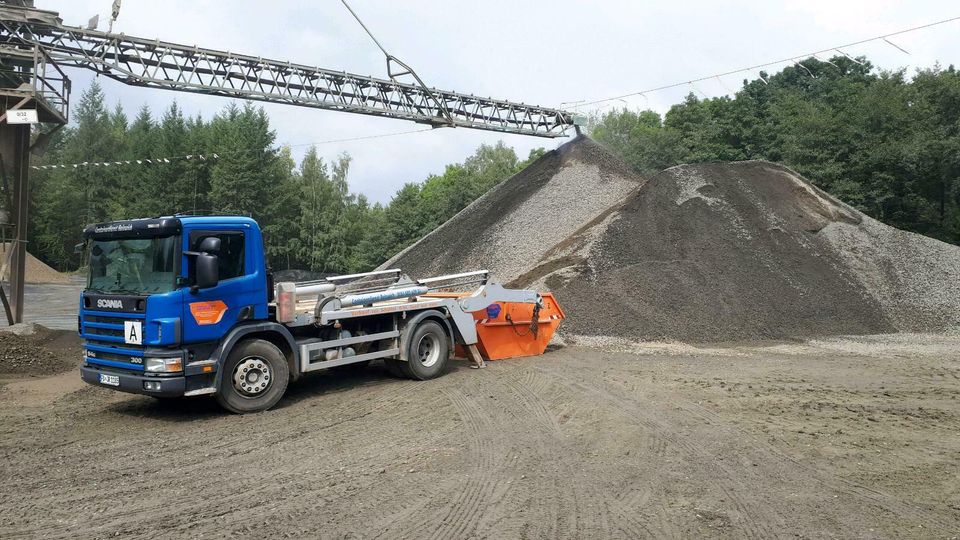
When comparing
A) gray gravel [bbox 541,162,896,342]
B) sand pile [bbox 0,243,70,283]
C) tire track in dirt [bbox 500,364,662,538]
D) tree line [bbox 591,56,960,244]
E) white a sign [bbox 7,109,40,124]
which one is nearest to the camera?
tire track in dirt [bbox 500,364,662,538]

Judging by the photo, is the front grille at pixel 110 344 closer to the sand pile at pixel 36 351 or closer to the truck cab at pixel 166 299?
the truck cab at pixel 166 299

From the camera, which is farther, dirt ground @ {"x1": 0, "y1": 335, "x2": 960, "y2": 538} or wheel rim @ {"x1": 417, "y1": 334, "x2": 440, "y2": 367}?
wheel rim @ {"x1": 417, "y1": 334, "x2": 440, "y2": 367}

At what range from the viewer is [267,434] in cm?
748

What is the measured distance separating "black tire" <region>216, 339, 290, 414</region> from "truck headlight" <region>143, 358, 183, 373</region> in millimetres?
578

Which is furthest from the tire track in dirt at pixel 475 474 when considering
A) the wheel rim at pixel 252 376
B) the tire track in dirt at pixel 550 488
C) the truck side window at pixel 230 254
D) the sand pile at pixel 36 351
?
the sand pile at pixel 36 351

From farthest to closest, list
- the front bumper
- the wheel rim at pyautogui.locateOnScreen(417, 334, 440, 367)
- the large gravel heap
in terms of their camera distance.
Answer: the large gravel heap < the wheel rim at pyautogui.locateOnScreen(417, 334, 440, 367) < the front bumper

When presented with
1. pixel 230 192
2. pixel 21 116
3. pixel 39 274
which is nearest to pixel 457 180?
pixel 230 192

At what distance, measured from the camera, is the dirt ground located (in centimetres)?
497

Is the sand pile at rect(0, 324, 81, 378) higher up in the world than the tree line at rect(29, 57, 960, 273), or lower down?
lower down

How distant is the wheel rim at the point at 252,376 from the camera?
8.36 m

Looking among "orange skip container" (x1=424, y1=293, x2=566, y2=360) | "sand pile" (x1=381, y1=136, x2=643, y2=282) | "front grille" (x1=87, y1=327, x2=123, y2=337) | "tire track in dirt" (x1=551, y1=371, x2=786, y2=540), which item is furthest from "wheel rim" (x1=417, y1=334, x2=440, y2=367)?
"sand pile" (x1=381, y1=136, x2=643, y2=282)

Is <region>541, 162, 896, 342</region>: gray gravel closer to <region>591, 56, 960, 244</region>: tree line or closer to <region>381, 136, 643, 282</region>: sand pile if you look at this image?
<region>381, 136, 643, 282</region>: sand pile

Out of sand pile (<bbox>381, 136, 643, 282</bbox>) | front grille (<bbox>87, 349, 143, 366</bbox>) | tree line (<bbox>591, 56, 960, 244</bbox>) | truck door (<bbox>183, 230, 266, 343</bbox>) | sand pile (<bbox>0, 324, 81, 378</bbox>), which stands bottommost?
sand pile (<bbox>0, 324, 81, 378</bbox>)

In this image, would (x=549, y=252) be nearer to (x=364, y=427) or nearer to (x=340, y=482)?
(x=364, y=427)
